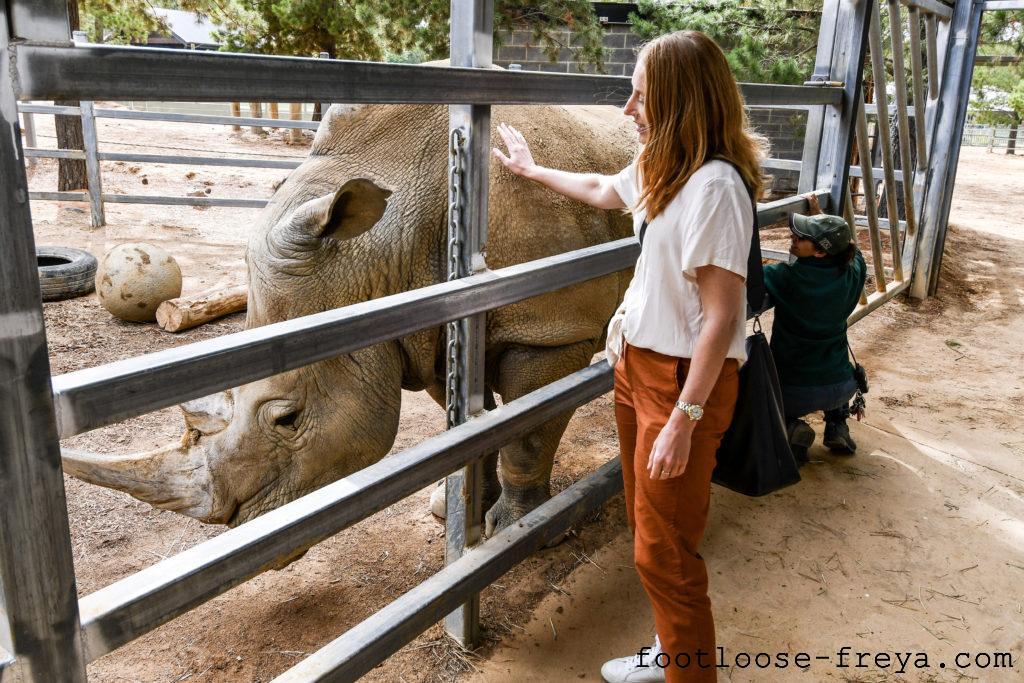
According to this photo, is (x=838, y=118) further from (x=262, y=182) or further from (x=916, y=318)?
(x=262, y=182)

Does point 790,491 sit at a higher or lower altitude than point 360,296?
lower

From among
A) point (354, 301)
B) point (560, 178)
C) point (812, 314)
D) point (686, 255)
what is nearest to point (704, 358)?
point (686, 255)

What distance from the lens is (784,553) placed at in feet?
11.6

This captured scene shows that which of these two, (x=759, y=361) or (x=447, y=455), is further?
(x=759, y=361)

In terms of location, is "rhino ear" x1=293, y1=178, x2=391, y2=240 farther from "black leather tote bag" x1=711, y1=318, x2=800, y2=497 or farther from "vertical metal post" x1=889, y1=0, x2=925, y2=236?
"vertical metal post" x1=889, y1=0, x2=925, y2=236

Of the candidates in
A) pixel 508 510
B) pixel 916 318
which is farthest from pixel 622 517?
pixel 916 318

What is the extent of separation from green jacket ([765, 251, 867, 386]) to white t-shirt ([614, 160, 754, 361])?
1.54m

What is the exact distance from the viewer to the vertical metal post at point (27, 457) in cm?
132

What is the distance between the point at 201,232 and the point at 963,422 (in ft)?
31.4

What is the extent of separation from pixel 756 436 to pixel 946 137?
6.12m

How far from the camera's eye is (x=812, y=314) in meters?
3.73

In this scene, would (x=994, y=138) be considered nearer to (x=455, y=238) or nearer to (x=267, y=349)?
(x=455, y=238)

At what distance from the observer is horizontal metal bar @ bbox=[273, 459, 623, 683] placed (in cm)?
221

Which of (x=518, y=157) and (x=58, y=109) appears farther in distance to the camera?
(x=58, y=109)
